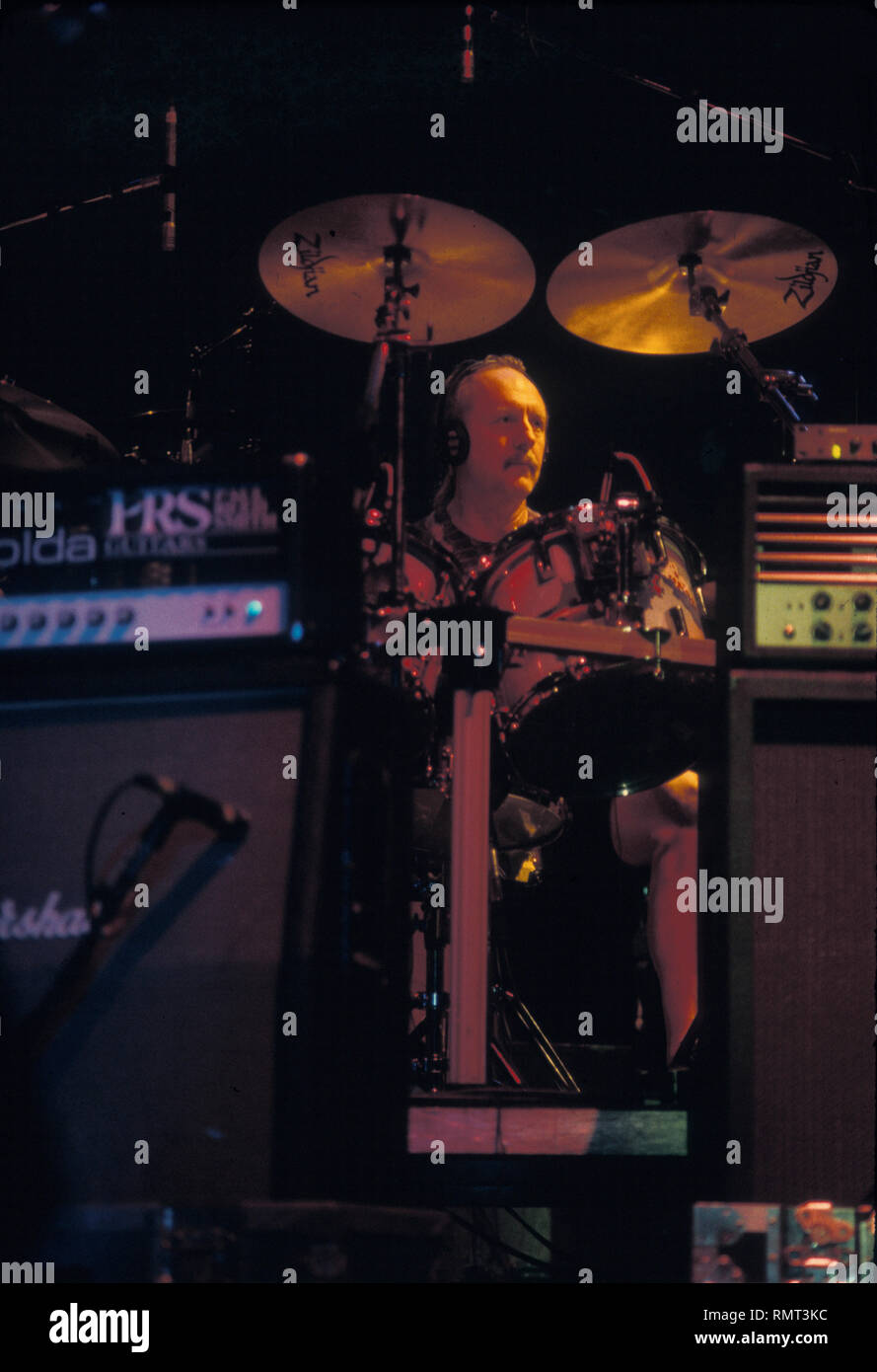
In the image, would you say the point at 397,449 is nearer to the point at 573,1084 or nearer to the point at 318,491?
the point at 318,491

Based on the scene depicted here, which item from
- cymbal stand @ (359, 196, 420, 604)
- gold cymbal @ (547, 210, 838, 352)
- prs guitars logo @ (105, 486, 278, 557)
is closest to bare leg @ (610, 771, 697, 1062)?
cymbal stand @ (359, 196, 420, 604)

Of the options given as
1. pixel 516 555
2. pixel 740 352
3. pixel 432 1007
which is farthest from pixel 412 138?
pixel 432 1007

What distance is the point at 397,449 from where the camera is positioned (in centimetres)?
291

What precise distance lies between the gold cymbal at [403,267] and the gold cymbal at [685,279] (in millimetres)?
181

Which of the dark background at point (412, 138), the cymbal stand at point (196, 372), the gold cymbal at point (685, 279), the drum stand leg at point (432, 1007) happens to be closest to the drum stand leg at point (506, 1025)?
the drum stand leg at point (432, 1007)

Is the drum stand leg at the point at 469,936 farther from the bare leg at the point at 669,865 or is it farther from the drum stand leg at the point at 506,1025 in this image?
the drum stand leg at the point at 506,1025

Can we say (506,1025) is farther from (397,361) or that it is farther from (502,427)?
(502,427)

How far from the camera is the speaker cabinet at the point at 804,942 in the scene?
1.80 m

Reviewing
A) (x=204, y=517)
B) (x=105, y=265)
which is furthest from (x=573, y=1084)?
(x=105, y=265)

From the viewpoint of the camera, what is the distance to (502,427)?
3779mm

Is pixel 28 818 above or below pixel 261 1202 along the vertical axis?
above

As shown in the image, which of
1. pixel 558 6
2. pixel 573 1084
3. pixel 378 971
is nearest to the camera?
pixel 378 971
